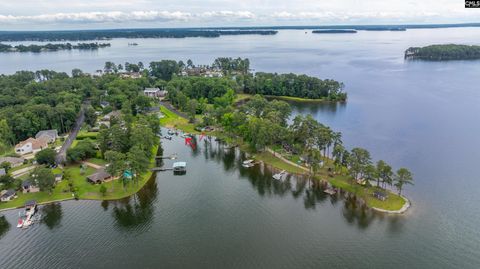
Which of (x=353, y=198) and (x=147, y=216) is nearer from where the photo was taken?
(x=147, y=216)

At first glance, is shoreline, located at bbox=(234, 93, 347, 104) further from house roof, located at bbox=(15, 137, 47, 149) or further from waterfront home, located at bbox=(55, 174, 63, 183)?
waterfront home, located at bbox=(55, 174, 63, 183)

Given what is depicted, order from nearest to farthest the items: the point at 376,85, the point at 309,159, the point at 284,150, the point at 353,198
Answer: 1. the point at 353,198
2. the point at 309,159
3. the point at 284,150
4. the point at 376,85

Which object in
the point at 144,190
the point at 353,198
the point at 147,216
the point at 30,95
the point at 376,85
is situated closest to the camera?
the point at 147,216

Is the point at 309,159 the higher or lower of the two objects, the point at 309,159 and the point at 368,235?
the higher

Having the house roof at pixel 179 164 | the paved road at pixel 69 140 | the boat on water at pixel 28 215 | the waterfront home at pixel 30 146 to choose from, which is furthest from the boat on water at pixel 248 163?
the waterfront home at pixel 30 146

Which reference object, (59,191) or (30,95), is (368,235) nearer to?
(59,191)

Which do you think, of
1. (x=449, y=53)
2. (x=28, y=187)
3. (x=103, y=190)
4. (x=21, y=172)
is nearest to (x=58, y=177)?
(x=28, y=187)

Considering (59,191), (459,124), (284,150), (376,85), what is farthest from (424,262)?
(376,85)
